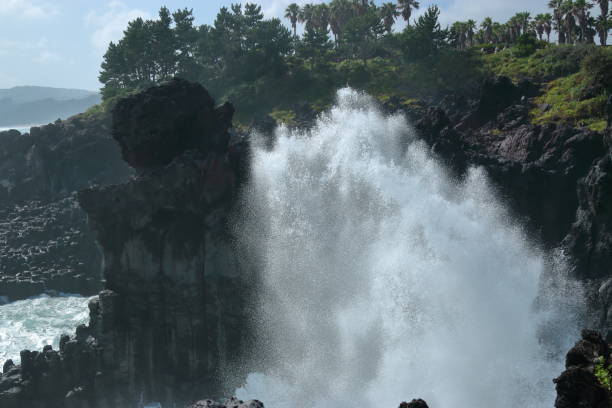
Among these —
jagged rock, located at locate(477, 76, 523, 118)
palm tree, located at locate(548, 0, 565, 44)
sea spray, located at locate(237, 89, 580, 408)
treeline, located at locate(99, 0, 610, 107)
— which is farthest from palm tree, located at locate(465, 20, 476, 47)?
sea spray, located at locate(237, 89, 580, 408)

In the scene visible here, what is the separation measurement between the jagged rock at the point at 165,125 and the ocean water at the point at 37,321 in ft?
75.6

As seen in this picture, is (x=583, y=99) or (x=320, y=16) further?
(x=320, y=16)

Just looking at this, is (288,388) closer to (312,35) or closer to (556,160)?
(556,160)

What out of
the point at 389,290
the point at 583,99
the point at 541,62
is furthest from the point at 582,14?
the point at 389,290

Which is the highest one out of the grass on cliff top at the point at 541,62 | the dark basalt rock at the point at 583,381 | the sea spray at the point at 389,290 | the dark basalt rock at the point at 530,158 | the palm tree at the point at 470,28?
the palm tree at the point at 470,28

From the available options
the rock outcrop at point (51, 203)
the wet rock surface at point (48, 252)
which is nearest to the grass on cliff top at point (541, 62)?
the rock outcrop at point (51, 203)

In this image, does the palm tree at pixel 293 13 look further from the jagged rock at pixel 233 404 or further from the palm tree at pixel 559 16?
the jagged rock at pixel 233 404

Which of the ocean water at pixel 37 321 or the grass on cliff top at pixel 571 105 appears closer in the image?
the grass on cliff top at pixel 571 105

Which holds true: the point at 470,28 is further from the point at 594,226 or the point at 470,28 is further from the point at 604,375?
the point at 604,375

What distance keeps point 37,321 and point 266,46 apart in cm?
6304

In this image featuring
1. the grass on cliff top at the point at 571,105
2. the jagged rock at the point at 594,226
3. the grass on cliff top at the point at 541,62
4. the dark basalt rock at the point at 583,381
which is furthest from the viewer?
the grass on cliff top at the point at 541,62

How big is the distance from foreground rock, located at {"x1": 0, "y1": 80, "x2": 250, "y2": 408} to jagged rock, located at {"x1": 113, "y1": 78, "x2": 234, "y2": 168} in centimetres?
95

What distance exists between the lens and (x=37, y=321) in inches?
2453

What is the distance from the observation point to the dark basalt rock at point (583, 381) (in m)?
18.2
